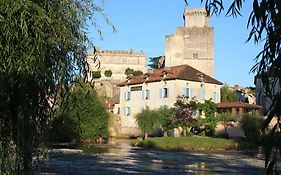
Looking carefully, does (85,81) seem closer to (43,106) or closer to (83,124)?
(43,106)

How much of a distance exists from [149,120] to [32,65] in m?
50.9

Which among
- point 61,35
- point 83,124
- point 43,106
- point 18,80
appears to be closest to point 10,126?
point 43,106

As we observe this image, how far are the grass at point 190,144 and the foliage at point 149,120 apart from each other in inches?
223

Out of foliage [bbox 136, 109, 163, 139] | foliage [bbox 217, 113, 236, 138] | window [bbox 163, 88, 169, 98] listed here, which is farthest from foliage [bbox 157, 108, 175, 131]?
window [bbox 163, 88, 169, 98]

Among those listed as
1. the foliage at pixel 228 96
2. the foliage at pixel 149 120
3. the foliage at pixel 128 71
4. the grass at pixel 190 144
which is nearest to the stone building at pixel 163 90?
the foliage at pixel 149 120

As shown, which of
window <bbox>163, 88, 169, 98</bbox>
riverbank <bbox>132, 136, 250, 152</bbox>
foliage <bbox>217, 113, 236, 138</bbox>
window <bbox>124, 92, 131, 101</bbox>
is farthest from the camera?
window <bbox>124, 92, 131, 101</bbox>

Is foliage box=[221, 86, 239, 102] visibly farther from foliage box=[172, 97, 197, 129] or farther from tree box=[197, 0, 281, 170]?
tree box=[197, 0, 281, 170]

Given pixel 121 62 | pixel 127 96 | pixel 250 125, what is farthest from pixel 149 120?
pixel 121 62

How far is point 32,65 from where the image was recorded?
251 inches

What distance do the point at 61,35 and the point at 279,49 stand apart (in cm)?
376

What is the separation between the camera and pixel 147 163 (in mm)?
31359

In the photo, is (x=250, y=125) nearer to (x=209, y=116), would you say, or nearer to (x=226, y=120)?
(x=226, y=120)

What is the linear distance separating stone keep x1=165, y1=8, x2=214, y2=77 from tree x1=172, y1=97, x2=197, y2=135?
3158 centimetres

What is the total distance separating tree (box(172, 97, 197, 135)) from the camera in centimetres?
5672
